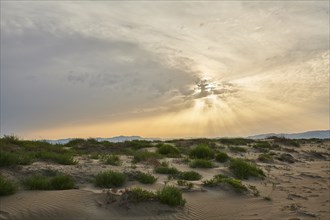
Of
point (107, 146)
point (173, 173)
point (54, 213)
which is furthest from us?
point (107, 146)

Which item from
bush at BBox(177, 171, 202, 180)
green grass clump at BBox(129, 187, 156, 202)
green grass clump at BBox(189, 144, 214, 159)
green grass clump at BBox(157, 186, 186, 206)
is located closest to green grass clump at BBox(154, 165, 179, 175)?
bush at BBox(177, 171, 202, 180)

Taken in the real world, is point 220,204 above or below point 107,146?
below

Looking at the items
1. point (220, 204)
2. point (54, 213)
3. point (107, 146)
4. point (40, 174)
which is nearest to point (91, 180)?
point (40, 174)

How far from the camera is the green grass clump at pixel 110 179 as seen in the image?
35.9 feet

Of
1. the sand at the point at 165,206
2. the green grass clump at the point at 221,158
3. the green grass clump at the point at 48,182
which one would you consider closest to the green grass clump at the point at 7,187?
the sand at the point at 165,206

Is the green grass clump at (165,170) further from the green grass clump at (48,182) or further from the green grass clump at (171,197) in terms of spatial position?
the green grass clump at (48,182)

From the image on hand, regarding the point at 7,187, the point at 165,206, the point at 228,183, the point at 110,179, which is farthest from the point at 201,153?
the point at 7,187

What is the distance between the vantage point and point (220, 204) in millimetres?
10969

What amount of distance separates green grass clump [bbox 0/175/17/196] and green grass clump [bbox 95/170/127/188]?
8.38ft

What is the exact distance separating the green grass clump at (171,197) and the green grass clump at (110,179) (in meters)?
1.76

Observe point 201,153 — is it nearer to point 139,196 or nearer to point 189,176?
point 189,176

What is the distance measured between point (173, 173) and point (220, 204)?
3436mm

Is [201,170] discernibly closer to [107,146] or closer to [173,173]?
[173,173]

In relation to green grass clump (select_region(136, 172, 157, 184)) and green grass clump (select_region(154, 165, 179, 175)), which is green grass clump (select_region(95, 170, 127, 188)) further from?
green grass clump (select_region(154, 165, 179, 175))
